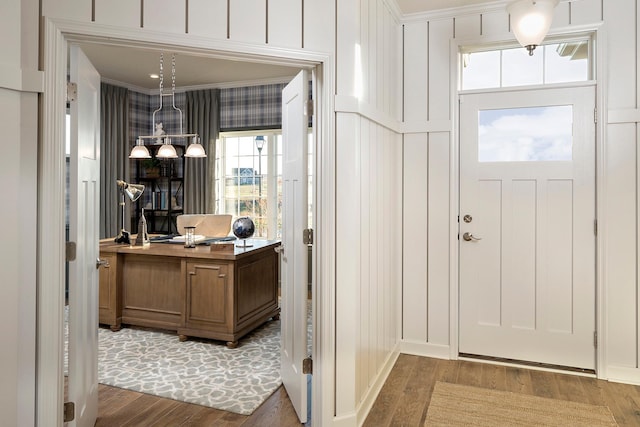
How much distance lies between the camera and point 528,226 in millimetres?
3234

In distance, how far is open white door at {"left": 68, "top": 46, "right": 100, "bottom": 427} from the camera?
203 centimetres

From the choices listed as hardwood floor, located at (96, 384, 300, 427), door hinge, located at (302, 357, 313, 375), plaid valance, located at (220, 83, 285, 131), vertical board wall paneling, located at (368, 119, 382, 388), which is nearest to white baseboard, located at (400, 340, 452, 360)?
vertical board wall paneling, located at (368, 119, 382, 388)

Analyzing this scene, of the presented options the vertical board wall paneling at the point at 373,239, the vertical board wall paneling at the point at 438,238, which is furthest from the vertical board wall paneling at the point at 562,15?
the vertical board wall paneling at the point at 373,239

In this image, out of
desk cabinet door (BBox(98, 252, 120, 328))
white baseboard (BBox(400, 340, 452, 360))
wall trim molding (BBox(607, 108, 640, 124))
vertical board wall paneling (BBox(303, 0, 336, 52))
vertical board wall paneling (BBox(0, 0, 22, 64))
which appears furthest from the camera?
desk cabinet door (BBox(98, 252, 120, 328))

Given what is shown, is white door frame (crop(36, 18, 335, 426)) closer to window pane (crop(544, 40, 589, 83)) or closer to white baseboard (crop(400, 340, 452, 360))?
window pane (crop(544, 40, 589, 83))

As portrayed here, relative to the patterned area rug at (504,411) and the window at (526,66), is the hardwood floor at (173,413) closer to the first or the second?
the patterned area rug at (504,411)

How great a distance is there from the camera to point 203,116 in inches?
246

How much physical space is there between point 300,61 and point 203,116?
4.37 metres

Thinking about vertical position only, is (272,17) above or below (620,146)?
above

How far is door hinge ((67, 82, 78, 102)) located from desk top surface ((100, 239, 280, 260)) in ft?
6.00

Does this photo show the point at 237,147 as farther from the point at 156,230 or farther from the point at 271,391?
the point at 271,391

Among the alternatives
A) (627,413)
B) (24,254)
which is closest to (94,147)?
(24,254)

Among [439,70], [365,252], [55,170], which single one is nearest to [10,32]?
[55,170]

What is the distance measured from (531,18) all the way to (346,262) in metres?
1.80
